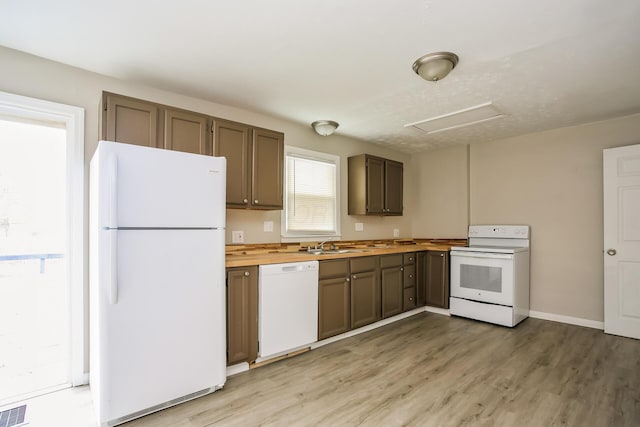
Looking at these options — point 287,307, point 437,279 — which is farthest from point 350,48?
point 437,279

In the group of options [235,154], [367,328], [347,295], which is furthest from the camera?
[367,328]

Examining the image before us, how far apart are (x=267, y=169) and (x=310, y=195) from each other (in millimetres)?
956

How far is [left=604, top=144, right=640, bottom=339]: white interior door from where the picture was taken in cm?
349

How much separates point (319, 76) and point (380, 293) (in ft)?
8.09

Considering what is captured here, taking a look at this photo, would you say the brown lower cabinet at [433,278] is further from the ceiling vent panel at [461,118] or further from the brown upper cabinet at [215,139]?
the brown upper cabinet at [215,139]

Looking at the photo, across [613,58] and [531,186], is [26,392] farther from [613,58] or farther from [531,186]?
[531,186]

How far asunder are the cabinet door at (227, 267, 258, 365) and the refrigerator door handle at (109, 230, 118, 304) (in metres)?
0.81

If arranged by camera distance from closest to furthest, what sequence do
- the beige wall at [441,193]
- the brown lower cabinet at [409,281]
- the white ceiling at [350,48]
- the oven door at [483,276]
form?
the white ceiling at [350,48], the oven door at [483,276], the brown lower cabinet at [409,281], the beige wall at [441,193]

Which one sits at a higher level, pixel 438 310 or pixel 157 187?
pixel 157 187

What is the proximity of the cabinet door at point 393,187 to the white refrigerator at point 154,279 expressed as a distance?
2799 millimetres

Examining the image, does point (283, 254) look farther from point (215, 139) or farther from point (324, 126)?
point (324, 126)

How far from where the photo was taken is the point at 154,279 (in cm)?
209

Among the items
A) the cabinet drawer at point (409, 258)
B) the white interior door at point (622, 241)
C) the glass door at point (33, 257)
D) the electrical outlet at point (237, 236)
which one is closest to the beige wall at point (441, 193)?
the cabinet drawer at point (409, 258)

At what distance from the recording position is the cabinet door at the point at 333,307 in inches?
128
